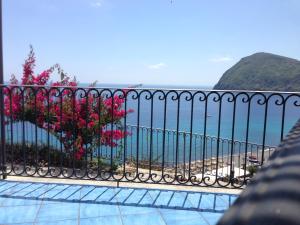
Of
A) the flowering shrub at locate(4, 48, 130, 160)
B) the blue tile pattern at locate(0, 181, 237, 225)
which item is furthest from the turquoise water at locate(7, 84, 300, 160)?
the blue tile pattern at locate(0, 181, 237, 225)

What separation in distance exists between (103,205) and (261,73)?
6507 cm

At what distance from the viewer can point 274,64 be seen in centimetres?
6962

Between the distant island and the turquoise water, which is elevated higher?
the distant island

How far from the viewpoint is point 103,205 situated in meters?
2.94

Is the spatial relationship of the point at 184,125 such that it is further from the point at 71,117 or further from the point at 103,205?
the point at 103,205

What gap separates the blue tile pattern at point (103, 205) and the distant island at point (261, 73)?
52.4 metres

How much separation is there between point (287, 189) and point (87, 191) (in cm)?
301

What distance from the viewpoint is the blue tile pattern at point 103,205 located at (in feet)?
8.74

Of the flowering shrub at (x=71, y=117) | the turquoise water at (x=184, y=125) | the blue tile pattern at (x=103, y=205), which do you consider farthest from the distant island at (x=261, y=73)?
the blue tile pattern at (x=103, y=205)

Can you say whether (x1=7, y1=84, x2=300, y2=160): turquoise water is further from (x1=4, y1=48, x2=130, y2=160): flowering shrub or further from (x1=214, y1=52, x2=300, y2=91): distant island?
(x1=214, y1=52, x2=300, y2=91): distant island

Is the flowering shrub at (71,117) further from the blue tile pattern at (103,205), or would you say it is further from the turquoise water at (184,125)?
the blue tile pattern at (103,205)

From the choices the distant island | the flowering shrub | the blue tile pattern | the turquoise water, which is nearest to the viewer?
the blue tile pattern

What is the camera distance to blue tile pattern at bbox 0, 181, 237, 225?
2.66 m

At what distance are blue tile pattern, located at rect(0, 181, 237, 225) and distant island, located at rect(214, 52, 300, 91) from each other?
2061 inches
